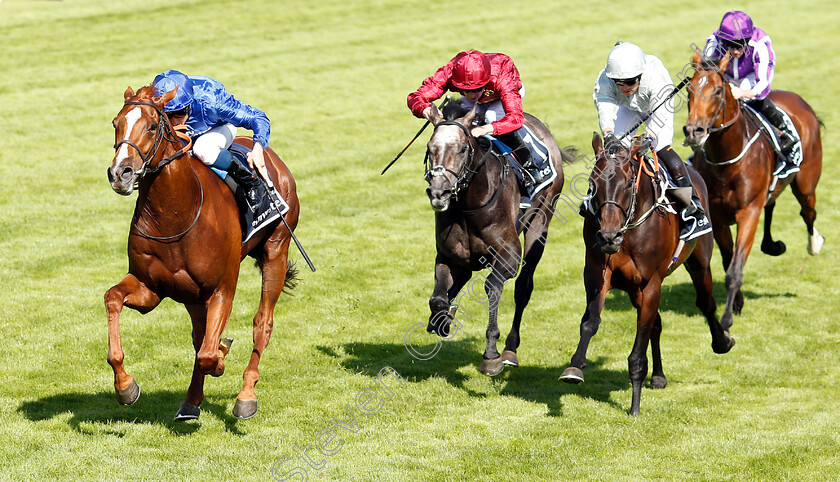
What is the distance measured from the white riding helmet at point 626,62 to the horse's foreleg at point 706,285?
188 centimetres

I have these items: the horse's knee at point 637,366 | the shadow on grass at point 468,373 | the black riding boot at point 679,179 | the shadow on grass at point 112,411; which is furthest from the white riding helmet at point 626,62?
the shadow on grass at point 112,411

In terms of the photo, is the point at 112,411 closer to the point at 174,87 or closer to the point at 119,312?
the point at 119,312

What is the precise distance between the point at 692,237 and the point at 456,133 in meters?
2.29

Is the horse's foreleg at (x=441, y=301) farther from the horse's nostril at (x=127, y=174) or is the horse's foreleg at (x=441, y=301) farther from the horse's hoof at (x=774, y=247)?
the horse's hoof at (x=774, y=247)

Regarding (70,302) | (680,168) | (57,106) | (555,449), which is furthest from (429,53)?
(555,449)

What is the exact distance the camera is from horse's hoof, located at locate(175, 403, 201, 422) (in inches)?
264

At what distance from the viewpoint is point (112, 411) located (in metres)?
7.38

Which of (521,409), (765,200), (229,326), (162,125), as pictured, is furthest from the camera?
(765,200)

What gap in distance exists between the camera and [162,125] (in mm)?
6027

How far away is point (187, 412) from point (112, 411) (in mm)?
968

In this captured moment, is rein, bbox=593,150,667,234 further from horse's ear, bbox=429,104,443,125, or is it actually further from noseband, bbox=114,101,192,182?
noseband, bbox=114,101,192,182

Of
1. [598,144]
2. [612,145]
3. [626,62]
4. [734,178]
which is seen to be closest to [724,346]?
[734,178]

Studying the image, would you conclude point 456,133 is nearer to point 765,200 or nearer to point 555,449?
point 555,449

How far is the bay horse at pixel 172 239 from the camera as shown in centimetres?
591
